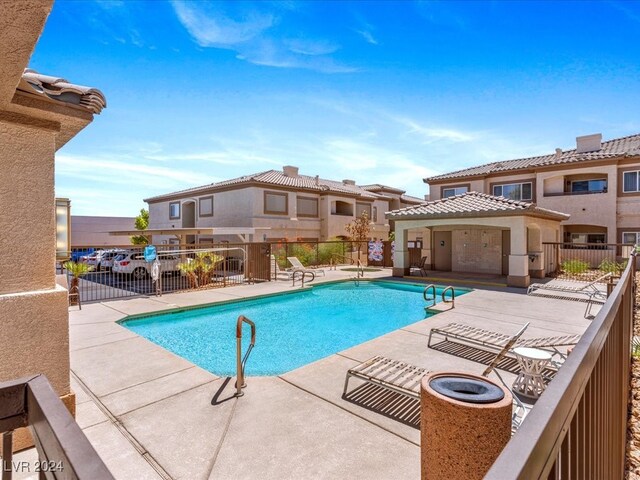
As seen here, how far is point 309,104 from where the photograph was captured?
15961 mm

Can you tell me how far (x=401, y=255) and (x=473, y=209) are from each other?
460 cm

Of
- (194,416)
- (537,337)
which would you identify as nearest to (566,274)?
(537,337)

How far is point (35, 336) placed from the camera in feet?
12.3

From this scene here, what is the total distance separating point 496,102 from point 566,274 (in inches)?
427

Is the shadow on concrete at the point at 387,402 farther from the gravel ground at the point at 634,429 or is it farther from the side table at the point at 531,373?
the gravel ground at the point at 634,429

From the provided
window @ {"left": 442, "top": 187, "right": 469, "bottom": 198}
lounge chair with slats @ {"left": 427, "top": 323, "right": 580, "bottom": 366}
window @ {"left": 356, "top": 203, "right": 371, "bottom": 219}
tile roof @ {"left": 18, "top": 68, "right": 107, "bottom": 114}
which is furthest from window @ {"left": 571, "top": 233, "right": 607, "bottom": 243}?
tile roof @ {"left": 18, "top": 68, "right": 107, "bottom": 114}

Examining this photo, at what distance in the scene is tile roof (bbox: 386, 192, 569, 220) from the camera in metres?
15.7

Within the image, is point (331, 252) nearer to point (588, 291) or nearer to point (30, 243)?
point (588, 291)

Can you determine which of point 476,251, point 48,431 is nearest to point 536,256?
point 476,251

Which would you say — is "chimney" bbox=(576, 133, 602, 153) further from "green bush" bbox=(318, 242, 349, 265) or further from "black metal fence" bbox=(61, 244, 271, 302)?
"black metal fence" bbox=(61, 244, 271, 302)

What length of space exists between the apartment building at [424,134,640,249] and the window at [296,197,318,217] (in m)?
11.8

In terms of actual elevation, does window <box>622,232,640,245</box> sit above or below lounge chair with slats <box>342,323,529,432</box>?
above

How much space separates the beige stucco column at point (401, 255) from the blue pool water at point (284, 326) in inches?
121

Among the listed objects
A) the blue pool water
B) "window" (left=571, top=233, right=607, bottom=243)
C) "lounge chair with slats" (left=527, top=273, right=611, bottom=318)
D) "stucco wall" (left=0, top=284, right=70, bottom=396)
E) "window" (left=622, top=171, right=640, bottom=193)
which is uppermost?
"window" (left=622, top=171, right=640, bottom=193)
